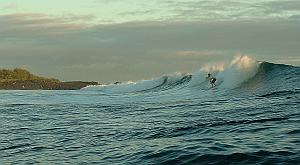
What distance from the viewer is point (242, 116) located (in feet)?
42.5

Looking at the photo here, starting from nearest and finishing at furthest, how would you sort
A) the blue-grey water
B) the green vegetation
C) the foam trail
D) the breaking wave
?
1. the blue-grey water
2. the breaking wave
3. the foam trail
4. the green vegetation

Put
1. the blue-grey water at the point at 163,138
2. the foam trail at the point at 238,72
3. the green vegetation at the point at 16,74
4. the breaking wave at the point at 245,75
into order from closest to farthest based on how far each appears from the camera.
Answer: the blue-grey water at the point at 163,138 < the breaking wave at the point at 245,75 < the foam trail at the point at 238,72 < the green vegetation at the point at 16,74

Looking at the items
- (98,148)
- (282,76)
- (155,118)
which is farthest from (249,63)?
(98,148)

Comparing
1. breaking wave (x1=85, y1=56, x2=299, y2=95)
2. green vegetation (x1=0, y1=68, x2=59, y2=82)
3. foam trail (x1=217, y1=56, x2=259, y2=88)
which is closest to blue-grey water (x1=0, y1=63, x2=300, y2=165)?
breaking wave (x1=85, y1=56, x2=299, y2=95)

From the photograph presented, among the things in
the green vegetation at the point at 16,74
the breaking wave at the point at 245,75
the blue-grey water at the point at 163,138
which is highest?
the green vegetation at the point at 16,74

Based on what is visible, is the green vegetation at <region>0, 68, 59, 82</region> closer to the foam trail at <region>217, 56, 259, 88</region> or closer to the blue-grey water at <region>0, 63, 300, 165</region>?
the foam trail at <region>217, 56, 259, 88</region>

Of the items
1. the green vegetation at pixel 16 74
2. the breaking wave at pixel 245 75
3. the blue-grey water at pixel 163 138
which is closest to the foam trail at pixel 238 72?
the breaking wave at pixel 245 75

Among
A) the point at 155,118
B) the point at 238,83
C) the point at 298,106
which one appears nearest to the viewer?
the point at 298,106

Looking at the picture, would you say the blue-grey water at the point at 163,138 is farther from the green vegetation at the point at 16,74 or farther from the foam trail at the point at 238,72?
the green vegetation at the point at 16,74

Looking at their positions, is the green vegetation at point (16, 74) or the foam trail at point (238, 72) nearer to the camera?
the foam trail at point (238, 72)

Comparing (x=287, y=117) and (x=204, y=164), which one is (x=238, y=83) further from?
(x=204, y=164)

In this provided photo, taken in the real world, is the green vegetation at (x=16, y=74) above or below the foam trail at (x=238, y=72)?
above

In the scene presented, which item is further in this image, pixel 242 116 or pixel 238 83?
pixel 238 83

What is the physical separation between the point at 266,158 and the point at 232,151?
0.65 meters
